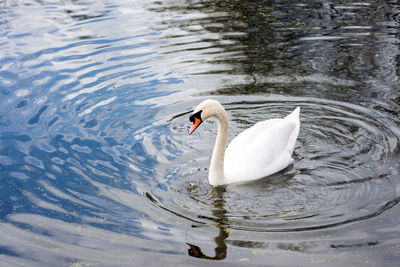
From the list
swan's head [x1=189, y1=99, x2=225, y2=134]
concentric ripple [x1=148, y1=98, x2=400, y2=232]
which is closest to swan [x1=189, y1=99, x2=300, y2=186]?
swan's head [x1=189, y1=99, x2=225, y2=134]

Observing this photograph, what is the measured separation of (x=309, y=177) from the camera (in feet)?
23.1

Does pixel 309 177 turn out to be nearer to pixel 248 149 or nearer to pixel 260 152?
pixel 260 152

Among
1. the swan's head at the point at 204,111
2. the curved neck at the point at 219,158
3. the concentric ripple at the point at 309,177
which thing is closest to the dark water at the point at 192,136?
the concentric ripple at the point at 309,177

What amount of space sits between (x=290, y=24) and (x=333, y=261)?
9.66 m

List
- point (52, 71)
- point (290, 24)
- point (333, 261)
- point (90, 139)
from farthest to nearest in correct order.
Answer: point (290, 24) → point (52, 71) → point (90, 139) → point (333, 261)

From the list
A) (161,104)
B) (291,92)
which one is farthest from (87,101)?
(291,92)

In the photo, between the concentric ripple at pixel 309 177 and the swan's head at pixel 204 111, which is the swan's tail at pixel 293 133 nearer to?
the concentric ripple at pixel 309 177

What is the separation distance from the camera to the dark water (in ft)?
18.4

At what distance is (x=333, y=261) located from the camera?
5129mm

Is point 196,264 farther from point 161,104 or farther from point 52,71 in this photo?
point 52,71

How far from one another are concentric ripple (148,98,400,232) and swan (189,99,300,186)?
0.14m

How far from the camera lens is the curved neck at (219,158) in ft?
22.7

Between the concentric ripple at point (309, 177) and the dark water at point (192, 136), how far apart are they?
3 centimetres

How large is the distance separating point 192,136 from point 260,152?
1647mm
